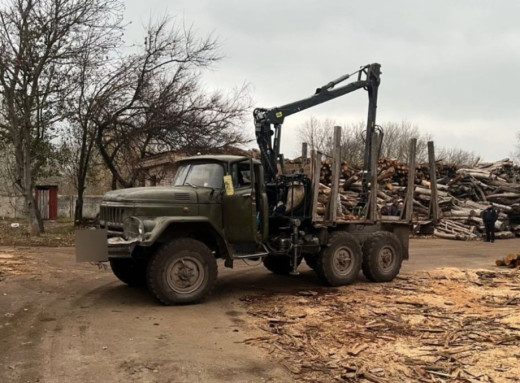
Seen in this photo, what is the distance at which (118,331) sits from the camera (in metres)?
6.84

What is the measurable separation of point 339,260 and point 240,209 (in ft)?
8.47

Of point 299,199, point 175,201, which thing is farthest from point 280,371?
point 299,199

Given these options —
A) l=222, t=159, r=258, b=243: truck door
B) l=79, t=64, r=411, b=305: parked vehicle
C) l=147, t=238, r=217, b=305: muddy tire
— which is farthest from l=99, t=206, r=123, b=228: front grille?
l=222, t=159, r=258, b=243: truck door

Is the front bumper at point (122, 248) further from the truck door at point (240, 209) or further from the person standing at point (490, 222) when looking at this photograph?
the person standing at point (490, 222)

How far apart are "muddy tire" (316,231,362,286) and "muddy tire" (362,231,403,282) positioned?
290 mm

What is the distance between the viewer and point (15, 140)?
19000mm

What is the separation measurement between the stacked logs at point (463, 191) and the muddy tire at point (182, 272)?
11297 mm

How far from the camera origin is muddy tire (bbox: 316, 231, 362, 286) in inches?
406

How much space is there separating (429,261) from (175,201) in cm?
871

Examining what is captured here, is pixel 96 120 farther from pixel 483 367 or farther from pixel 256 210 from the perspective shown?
pixel 483 367

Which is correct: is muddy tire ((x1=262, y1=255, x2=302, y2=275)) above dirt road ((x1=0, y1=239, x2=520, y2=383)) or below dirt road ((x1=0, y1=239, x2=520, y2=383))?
above

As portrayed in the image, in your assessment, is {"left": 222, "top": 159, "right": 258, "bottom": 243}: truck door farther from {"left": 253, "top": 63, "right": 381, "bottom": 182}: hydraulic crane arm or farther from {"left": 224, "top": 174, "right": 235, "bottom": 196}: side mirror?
{"left": 253, "top": 63, "right": 381, "bottom": 182}: hydraulic crane arm

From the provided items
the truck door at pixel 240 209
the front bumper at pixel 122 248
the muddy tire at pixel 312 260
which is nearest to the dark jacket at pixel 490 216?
the muddy tire at pixel 312 260

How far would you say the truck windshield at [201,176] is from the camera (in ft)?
30.4
